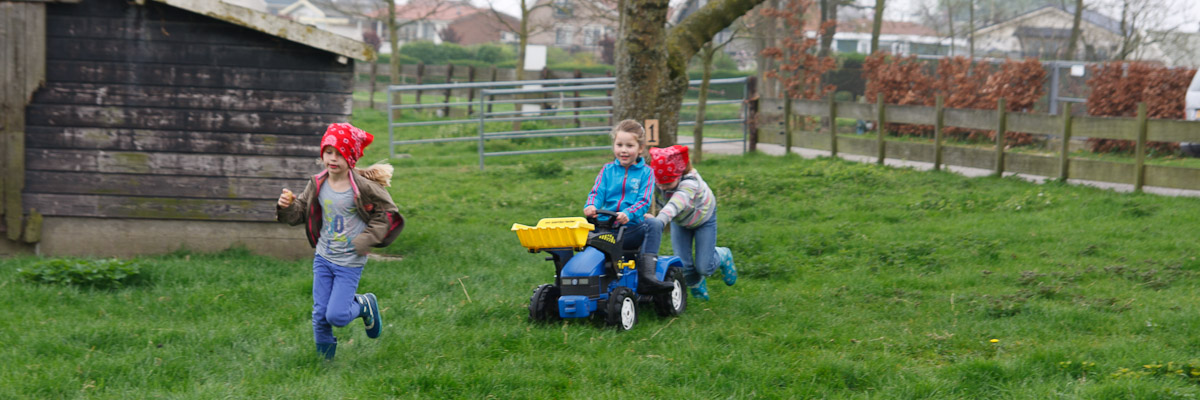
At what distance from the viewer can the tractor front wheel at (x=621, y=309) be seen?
623cm

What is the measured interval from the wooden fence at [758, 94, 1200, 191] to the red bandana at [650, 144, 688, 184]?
7.38 metres

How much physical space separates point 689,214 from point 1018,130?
8.34m

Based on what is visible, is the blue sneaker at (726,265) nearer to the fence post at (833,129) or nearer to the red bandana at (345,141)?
the red bandana at (345,141)

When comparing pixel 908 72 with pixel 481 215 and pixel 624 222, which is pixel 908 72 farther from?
pixel 624 222

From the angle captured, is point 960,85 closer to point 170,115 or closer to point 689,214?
point 689,214

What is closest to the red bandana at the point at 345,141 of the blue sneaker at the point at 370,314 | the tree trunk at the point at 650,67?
the blue sneaker at the point at 370,314

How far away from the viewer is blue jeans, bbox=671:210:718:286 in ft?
23.9

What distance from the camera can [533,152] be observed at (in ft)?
59.3

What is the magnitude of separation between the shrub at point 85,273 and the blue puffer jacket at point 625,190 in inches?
147

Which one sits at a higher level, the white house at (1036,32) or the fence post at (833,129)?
the white house at (1036,32)

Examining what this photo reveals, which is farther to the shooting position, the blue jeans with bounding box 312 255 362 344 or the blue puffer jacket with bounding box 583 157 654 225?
the blue puffer jacket with bounding box 583 157 654 225

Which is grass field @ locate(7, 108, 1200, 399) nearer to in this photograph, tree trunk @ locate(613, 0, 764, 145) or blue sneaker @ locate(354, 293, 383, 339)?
blue sneaker @ locate(354, 293, 383, 339)

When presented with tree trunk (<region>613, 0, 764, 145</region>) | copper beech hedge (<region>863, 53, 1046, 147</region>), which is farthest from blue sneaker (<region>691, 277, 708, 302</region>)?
copper beech hedge (<region>863, 53, 1046, 147</region>)

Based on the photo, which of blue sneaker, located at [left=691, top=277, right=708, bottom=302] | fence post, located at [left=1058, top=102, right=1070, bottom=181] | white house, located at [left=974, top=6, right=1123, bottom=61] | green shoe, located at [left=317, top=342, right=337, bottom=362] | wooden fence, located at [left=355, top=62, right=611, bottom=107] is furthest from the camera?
white house, located at [left=974, top=6, right=1123, bottom=61]
